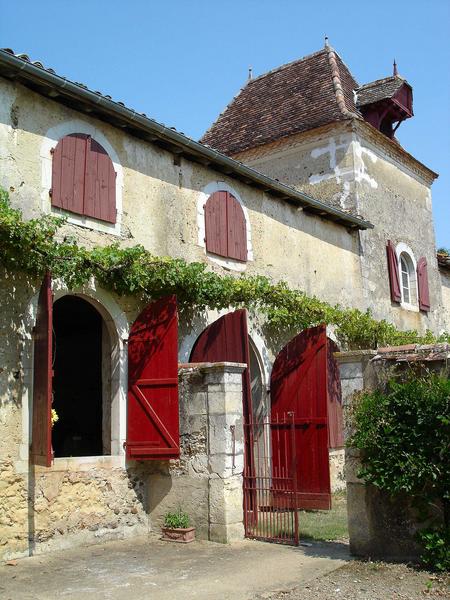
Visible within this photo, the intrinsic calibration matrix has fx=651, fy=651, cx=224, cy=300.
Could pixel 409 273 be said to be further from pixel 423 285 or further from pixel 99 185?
pixel 99 185

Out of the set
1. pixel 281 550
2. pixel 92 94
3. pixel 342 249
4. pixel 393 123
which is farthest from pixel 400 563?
pixel 393 123

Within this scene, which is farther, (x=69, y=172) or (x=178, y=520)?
(x=69, y=172)

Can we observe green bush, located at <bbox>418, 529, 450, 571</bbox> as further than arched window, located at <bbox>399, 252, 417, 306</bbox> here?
No

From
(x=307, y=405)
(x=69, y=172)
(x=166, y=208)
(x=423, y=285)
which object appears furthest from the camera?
(x=423, y=285)

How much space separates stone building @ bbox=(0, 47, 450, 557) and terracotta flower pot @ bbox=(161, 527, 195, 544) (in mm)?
195

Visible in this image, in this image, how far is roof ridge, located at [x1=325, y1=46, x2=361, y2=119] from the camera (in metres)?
15.2

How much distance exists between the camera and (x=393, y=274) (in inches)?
599

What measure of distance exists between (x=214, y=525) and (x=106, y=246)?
12.3ft

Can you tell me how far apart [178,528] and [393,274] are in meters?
9.25

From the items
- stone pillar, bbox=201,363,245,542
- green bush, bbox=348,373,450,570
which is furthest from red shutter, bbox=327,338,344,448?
green bush, bbox=348,373,450,570

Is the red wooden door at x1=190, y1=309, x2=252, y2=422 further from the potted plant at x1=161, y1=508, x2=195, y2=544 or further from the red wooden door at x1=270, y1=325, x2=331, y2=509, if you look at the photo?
the potted plant at x1=161, y1=508, x2=195, y2=544

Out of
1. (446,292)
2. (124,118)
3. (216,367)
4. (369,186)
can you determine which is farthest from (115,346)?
(446,292)

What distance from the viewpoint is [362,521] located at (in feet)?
21.6

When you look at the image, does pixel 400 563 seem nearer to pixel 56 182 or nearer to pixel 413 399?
pixel 413 399
